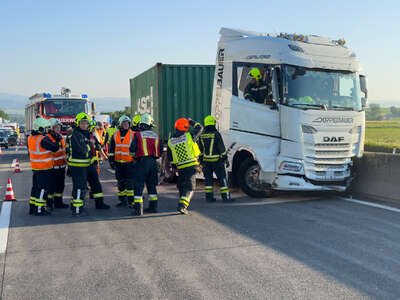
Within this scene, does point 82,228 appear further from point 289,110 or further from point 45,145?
point 289,110

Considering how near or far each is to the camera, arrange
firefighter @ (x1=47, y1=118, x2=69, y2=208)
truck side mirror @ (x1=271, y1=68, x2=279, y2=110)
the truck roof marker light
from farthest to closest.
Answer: the truck roof marker light
truck side mirror @ (x1=271, y1=68, x2=279, y2=110)
firefighter @ (x1=47, y1=118, x2=69, y2=208)

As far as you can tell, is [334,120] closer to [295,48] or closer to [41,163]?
[295,48]

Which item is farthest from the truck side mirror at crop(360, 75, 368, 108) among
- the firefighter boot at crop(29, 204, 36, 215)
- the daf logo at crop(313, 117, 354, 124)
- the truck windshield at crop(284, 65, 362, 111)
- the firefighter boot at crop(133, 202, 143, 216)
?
the firefighter boot at crop(29, 204, 36, 215)

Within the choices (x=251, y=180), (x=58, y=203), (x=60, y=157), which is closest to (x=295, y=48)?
(x=251, y=180)

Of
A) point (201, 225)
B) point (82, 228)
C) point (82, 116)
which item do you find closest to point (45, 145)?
point (82, 116)

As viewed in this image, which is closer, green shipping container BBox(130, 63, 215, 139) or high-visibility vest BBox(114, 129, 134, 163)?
high-visibility vest BBox(114, 129, 134, 163)

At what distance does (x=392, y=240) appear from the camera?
6738mm

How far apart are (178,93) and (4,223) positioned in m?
6.42

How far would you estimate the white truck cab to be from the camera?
9641 mm

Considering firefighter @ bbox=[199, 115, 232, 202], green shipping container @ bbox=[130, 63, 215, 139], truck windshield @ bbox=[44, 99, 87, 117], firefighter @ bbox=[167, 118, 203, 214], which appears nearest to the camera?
firefighter @ bbox=[167, 118, 203, 214]

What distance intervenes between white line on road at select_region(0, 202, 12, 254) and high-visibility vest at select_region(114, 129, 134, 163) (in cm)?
225

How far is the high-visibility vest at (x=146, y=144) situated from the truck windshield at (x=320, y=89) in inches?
104

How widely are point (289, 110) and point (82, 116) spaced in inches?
149

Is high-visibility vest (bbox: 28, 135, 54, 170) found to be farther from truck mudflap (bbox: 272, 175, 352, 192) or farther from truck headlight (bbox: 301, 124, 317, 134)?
truck headlight (bbox: 301, 124, 317, 134)
